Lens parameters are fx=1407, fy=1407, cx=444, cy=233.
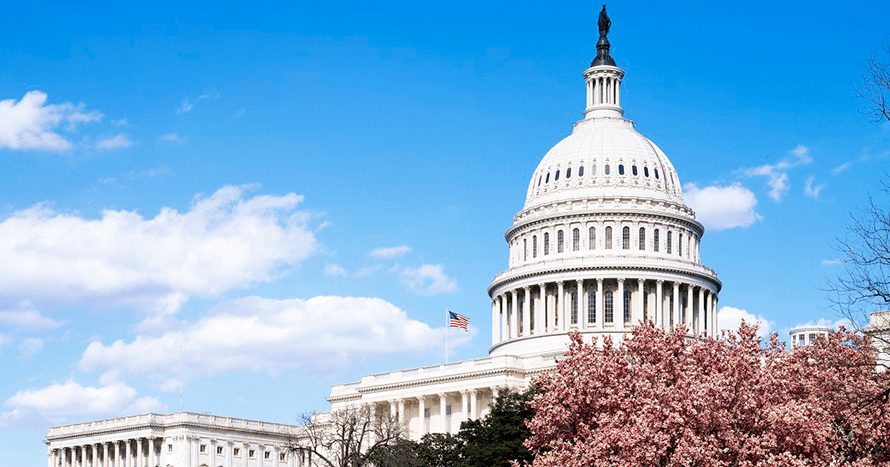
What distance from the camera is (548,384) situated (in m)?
66.0

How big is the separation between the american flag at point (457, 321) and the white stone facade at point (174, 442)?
32.9 m

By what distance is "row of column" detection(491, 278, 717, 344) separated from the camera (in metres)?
145

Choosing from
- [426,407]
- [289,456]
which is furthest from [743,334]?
[289,456]

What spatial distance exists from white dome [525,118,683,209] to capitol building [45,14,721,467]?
0.16 meters

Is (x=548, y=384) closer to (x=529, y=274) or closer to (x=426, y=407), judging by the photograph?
(x=426, y=407)

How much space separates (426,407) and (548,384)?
73.6 metres

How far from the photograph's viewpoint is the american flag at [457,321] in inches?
5433

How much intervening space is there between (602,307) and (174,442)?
175 feet

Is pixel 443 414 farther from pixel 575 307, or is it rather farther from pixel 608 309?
pixel 608 309

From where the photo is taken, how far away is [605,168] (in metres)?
152

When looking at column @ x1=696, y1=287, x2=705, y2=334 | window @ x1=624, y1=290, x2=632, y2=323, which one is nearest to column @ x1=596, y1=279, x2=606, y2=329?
window @ x1=624, y1=290, x2=632, y2=323

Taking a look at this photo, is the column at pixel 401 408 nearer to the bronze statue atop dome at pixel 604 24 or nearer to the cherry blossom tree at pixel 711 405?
the bronze statue atop dome at pixel 604 24

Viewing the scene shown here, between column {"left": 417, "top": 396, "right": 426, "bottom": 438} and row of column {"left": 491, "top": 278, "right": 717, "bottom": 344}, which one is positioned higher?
row of column {"left": 491, "top": 278, "right": 717, "bottom": 344}

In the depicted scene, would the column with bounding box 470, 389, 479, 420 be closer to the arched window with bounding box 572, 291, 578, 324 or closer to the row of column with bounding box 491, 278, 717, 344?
the row of column with bounding box 491, 278, 717, 344
